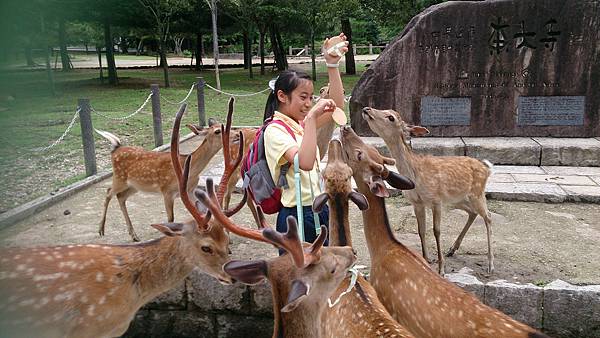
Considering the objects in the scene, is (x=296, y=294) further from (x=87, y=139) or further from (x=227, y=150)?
(x=87, y=139)

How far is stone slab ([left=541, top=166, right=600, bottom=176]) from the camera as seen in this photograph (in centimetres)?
707

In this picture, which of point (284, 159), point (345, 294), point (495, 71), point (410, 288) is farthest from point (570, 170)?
point (284, 159)

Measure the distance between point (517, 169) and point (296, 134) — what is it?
5.31 metres

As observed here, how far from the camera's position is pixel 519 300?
352 centimetres

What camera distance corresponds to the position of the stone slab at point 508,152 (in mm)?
7543

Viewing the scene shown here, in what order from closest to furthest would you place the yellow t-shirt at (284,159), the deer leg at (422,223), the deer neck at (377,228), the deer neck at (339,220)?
the yellow t-shirt at (284,159), the deer neck at (339,220), the deer neck at (377,228), the deer leg at (422,223)

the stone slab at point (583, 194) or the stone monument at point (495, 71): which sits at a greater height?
the stone monument at point (495, 71)

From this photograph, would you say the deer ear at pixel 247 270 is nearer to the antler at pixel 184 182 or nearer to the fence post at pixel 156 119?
the antler at pixel 184 182

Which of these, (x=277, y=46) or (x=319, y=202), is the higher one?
(x=277, y=46)

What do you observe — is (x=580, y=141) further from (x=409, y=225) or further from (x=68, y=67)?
(x=68, y=67)

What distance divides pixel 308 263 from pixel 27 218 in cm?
453

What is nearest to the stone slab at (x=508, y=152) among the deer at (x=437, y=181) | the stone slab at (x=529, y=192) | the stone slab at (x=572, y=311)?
the stone slab at (x=529, y=192)

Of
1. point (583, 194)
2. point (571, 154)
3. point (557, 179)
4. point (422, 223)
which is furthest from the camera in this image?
point (571, 154)

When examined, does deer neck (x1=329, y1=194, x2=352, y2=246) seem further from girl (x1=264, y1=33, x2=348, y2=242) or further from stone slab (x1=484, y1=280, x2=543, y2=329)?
stone slab (x1=484, y1=280, x2=543, y2=329)
